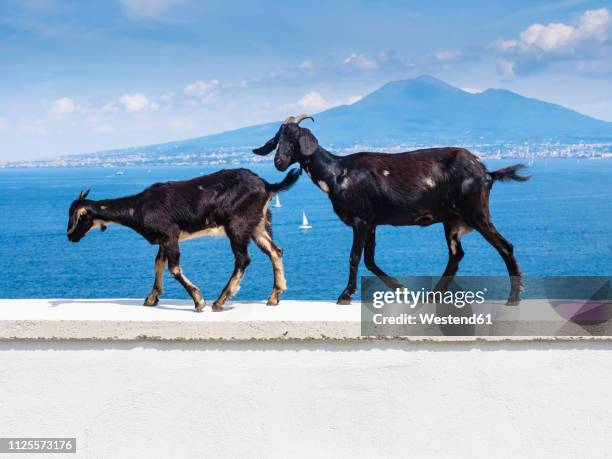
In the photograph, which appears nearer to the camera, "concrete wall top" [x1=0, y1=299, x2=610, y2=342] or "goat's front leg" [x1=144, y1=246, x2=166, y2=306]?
"concrete wall top" [x1=0, y1=299, x2=610, y2=342]

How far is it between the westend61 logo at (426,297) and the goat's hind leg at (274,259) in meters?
0.56

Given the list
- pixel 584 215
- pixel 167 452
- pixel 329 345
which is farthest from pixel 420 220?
pixel 584 215

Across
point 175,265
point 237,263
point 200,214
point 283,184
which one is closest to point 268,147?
point 283,184

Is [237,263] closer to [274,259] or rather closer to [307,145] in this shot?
[274,259]

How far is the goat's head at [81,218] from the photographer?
16.4 feet

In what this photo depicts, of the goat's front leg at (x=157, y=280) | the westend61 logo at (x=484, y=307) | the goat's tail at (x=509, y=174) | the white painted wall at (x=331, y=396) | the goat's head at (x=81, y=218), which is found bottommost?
the white painted wall at (x=331, y=396)

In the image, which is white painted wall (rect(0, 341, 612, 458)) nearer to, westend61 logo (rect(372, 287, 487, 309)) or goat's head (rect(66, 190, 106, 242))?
westend61 logo (rect(372, 287, 487, 309))

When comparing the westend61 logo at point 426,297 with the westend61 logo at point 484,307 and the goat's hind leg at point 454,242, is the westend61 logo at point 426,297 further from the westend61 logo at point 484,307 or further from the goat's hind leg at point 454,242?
the goat's hind leg at point 454,242

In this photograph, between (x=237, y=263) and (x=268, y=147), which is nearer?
(x=237, y=263)

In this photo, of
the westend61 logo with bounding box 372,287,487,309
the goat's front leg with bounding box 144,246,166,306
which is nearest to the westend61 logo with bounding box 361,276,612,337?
the westend61 logo with bounding box 372,287,487,309

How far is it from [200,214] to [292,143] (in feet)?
2.34

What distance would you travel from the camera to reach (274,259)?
499cm

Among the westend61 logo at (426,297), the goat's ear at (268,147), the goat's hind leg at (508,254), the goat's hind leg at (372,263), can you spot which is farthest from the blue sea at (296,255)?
the goat's hind leg at (508,254)

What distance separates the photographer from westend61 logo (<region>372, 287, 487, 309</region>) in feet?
15.9
